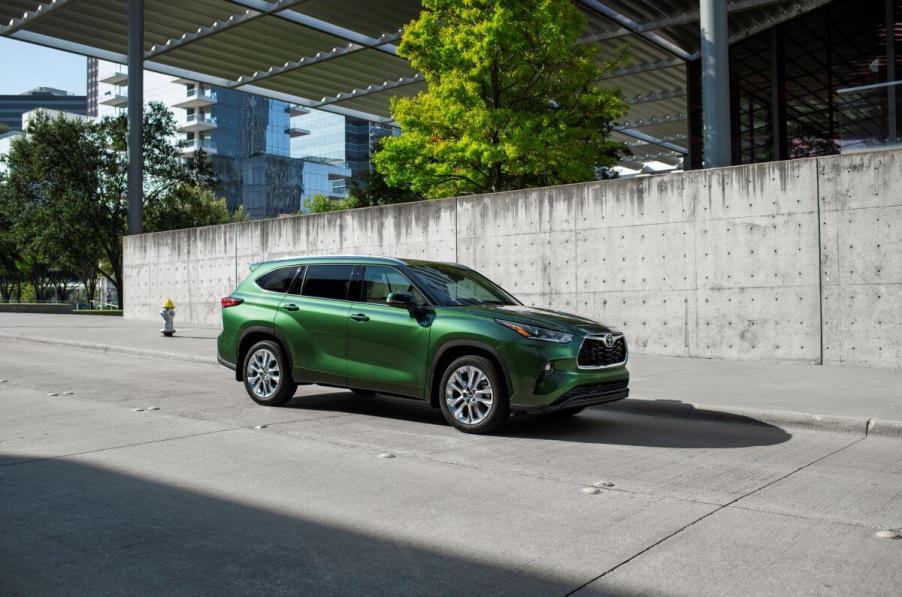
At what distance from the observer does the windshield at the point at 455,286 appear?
341 inches

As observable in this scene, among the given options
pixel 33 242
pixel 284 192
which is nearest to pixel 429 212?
pixel 33 242

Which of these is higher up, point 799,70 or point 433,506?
point 799,70

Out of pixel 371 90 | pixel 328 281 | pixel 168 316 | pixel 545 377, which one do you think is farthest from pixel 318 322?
pixel 371 90

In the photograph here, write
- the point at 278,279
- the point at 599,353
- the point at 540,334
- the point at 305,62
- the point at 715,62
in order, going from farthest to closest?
the point at 305,62
the point at 715,62
the point at 278,279
the point at 599,353
the point at 540,334

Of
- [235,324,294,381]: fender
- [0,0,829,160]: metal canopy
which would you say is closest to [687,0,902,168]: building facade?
[0,0,829,160]: metal canopy

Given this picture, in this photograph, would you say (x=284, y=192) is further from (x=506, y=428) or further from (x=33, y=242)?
(x=506, y=428)

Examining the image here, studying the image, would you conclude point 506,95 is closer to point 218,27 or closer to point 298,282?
point 218,27

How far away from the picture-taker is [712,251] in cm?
1386

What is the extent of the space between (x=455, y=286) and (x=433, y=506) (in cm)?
387

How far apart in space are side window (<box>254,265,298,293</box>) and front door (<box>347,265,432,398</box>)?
1156 mm

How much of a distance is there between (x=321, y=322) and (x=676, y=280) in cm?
727

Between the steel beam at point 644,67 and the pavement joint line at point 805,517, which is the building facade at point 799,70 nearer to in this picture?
the steel beam at point 644,67

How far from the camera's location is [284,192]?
4569 inches

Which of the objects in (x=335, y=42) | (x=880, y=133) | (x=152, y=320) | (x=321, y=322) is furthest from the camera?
(x=335, y=42)
